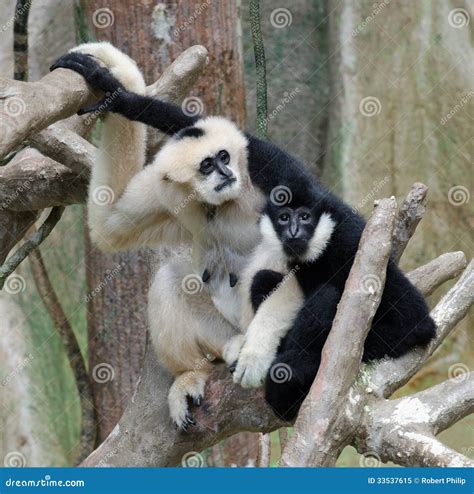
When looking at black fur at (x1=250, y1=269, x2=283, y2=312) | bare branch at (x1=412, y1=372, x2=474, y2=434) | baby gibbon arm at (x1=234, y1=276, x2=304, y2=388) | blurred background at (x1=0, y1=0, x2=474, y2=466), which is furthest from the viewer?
blurred background at (x1=0, y1=0, x2=474, y2=466)

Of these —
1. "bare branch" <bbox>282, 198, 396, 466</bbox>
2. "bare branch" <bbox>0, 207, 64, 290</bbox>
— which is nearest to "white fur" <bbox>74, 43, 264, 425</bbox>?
"bare branch" <bbox>0, 207, 64, 290</bbox>

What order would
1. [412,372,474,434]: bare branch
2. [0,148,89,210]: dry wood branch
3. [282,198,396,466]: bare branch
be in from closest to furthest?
[282,198,396,466]: bare branch
[412,372,474,434]: bare branch
[0,148,89,210]: dry wood branch

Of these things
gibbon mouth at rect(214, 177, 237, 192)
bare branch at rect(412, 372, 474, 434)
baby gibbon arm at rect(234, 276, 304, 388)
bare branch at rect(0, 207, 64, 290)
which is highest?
gibbon mouth at rect(214, 177, 237, 192)

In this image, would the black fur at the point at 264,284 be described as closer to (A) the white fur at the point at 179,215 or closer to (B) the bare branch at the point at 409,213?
(A) the white fur at the point at 179,215

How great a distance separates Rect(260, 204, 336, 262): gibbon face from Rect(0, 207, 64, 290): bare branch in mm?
1407

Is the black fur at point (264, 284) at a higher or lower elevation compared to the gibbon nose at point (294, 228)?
lower

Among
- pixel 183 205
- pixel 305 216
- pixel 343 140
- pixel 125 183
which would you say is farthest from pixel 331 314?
pixel 343 140

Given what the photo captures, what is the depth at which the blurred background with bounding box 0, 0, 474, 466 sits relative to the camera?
593 centimetres

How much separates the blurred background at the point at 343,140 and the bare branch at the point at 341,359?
9.69ft

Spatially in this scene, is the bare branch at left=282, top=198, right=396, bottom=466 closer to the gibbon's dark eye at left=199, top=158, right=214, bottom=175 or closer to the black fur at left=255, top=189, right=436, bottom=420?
the black fur at left=255, top=189, right=436, bottom=420

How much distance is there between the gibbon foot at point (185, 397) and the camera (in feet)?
11.1

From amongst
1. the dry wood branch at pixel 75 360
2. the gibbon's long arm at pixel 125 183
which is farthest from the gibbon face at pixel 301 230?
the dry wood branch at pixel 75 360

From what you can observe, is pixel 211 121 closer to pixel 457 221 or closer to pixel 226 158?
pixel 226 158

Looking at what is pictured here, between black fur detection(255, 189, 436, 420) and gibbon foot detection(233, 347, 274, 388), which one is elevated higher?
black fur detection(255, 189, 436, 420)
